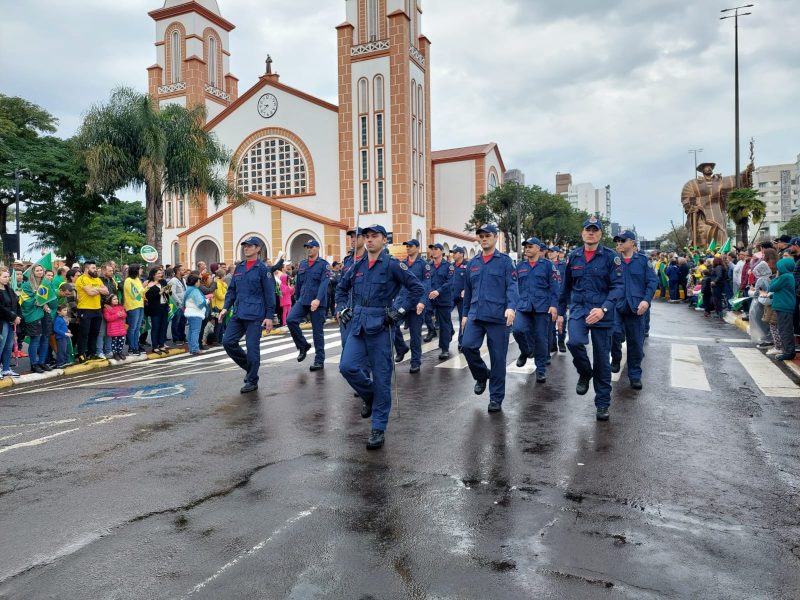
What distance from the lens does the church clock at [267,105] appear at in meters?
48.7

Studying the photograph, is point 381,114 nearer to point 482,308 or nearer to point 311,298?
point 311,298

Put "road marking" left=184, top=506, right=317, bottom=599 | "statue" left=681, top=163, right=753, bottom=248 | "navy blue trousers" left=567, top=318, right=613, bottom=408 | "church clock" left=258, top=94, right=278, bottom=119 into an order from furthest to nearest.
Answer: "church clock" left=258, top=94, right=278, bottom=119 → "statue" left=681, top=163, right=753, bottom=248 → "navy blue trousers" left=567, top=318, right=613, bottom=408 → "road marking" left=184, top=506, right=317, bottom=599

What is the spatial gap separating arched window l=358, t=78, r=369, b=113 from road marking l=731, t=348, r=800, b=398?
36.7 metres

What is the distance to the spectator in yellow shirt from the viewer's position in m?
11.5

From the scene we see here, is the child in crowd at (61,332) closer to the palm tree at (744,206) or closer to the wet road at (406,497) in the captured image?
the wet road at (406,497)

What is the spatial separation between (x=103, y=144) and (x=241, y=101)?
25.3 meters

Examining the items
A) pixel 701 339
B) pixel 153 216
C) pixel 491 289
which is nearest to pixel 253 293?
pixel 491 289

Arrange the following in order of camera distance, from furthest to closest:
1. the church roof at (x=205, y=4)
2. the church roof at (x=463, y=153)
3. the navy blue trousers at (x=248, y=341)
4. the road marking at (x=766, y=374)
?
1. the church roof at (x=463, y=153)
2. the church roof at (x=205, y=4)
3. the navy blue trousers at (x=248, y=341)
4. the road marking at (x=766, y=374)

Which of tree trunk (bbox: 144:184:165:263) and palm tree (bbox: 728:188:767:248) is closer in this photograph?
palm tree (bbox: 728:188:767:248)

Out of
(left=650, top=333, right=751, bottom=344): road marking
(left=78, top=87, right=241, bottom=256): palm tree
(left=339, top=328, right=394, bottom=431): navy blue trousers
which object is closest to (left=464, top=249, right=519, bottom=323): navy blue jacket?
(left=339, top=328, right=394, bottom=431): navy blue trousers

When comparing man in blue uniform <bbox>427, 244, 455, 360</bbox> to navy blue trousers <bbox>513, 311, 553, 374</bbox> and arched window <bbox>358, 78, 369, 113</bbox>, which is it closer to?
navy blue trousers <bbox>513, 311, 553, 374</bbox>

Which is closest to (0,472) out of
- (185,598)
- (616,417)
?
(185,598)

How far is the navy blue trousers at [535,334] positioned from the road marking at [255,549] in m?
5.72

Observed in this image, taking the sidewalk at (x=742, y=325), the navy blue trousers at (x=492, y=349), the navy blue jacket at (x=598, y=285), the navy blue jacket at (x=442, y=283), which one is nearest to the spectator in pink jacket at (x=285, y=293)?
the navy blue jacket at (x=442, y=283)
